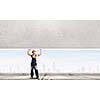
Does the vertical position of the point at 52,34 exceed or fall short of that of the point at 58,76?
it exceeds it

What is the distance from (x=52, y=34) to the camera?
518 centimetres

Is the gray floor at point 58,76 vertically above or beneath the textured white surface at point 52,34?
beneath

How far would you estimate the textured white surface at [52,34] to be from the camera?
518cm

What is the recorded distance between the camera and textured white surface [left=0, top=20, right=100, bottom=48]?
5176 mm

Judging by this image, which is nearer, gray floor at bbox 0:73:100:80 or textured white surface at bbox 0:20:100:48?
gray floor at bbox 0:73:100:80

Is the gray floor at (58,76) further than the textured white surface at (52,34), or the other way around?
the textured white surface at (52,34)

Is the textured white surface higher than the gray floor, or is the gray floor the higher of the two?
the textured white surface
